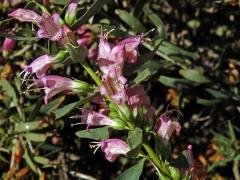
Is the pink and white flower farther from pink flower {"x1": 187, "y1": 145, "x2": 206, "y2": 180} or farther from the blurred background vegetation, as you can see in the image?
the blurred background vegetation

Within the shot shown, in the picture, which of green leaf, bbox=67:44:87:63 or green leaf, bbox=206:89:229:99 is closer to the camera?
green leaf, bbox=67:44:87:63

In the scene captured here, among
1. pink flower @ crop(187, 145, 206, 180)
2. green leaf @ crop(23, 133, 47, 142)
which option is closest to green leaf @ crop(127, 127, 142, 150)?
pink flower @ crop(187, 145, 206, 180)

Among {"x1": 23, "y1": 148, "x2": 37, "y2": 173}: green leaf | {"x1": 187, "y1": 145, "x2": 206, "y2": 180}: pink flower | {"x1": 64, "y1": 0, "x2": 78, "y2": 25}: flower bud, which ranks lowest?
{"x1": 23, "y1": 148, "x2": 37, "y2": 173}: green leaf

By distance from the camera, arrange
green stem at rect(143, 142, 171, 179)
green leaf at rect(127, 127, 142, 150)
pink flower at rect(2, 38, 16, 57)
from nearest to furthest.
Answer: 1. green leaf at rect(127, 127, 142, 150)
2. green stem at rect(143, 142, 171, 179)
3. pink flower at rect(2, 38, 16, 57)

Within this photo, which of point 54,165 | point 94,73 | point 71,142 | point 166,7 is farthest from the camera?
point 166,7

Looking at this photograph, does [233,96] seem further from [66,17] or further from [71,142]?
[66,17]

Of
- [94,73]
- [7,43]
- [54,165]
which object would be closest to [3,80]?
[7,43]
